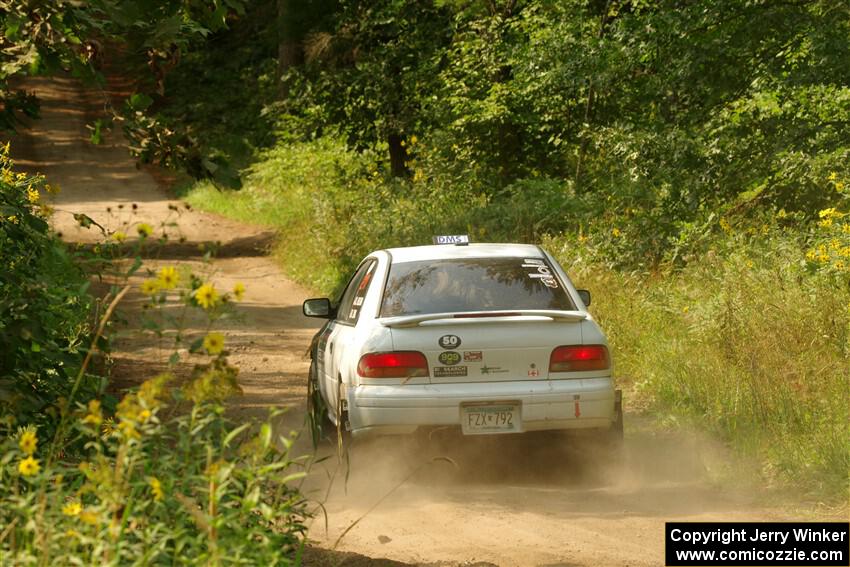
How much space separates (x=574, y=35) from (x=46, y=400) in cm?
1240

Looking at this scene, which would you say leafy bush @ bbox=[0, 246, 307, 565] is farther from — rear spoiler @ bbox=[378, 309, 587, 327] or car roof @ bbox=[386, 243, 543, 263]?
car roof @ bbox=[386, 243, 543, 263]

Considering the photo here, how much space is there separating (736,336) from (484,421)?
11.5 feet

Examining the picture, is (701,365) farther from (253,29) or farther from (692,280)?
(253,29)

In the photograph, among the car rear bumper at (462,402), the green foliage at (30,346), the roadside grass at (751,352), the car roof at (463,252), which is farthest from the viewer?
the car roof at (463,252)

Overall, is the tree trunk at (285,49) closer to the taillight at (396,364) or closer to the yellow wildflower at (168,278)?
the taillight at (396,364)

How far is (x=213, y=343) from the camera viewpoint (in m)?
4.59

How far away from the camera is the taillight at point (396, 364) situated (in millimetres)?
8297

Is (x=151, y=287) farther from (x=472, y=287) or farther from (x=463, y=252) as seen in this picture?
(x=463, y=252)

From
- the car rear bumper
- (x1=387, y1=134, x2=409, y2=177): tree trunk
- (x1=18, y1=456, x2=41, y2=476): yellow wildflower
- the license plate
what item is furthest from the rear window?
(x1=387, y1=134, x2=409, y2=177): tree trunk

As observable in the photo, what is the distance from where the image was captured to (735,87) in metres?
14.0

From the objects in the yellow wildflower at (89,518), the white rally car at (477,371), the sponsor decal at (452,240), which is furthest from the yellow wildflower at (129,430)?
the sponsor decal at (452,240)

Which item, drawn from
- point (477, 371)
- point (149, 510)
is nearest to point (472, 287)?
point (477, 371)

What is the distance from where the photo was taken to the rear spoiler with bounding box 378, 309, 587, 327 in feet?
27.4

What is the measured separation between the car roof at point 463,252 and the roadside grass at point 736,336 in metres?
1.93
